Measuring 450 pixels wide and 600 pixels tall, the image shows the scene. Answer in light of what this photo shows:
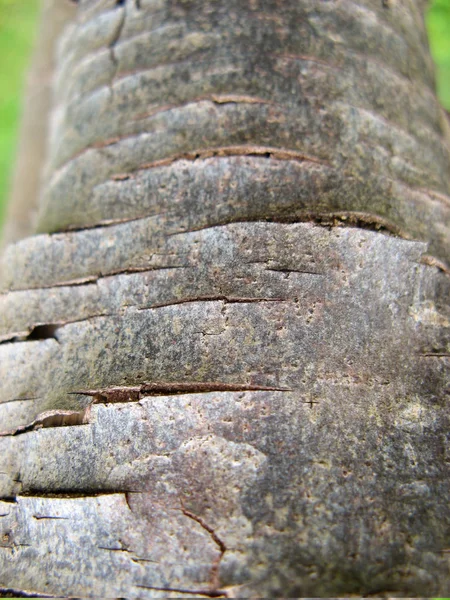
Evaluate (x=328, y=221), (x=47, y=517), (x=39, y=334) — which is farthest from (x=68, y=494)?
(x=328, y=221)

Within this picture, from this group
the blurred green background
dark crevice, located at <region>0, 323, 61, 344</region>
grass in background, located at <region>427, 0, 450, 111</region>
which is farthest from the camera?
the blurred green background

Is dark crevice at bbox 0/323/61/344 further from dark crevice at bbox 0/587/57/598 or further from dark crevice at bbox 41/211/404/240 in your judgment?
dark crevice at bbox 0/587/57/598

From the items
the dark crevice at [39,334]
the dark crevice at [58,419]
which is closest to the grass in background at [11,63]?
the dark crevice at [39,334]

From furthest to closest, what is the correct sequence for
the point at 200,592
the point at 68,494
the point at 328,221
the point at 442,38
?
the point at 442,38
the point at 328,221
the point at 68,494
the point at 200,592

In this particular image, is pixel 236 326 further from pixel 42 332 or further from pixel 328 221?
pixel 42 332

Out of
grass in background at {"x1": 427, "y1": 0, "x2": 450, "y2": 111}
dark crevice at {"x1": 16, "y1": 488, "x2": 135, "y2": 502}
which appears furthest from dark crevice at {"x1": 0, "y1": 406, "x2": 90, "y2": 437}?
grass in background at {"x1": 427, "y1": 0, "x2": 450, "y2": 111}

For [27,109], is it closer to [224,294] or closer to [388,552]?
[224,294]
